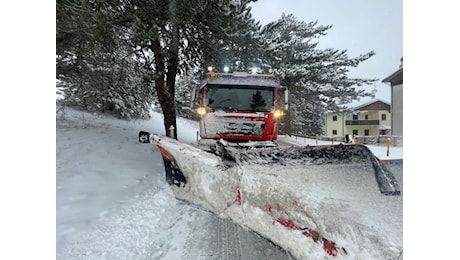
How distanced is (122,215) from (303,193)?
1.39m

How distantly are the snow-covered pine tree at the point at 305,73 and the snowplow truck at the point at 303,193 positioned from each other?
Answer: 1.78 metres

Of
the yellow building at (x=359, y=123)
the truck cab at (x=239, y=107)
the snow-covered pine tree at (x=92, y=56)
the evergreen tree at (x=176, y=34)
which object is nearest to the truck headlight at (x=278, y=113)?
the truck cab at (x=239, y=107)

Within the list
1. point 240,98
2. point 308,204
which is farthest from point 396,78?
point 240,98

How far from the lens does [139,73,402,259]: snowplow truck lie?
1042 millimetres

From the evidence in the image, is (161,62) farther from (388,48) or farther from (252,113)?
(388,48)

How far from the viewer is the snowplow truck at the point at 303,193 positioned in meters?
1.04

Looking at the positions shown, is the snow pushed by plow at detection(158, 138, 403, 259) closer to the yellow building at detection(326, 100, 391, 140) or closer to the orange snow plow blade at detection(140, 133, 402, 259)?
the orange snow plow blade at detection(140, 133, 402, 259)

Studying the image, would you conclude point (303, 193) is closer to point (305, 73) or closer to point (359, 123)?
point (359, 123)

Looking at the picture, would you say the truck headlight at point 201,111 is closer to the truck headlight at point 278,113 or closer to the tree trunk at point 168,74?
the tree trunk at point 168,74

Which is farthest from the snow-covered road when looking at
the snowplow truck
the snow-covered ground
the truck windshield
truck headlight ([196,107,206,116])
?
the truck windshield

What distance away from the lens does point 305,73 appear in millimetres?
3807

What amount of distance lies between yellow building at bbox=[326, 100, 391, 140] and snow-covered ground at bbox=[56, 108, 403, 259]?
0.42 metres
